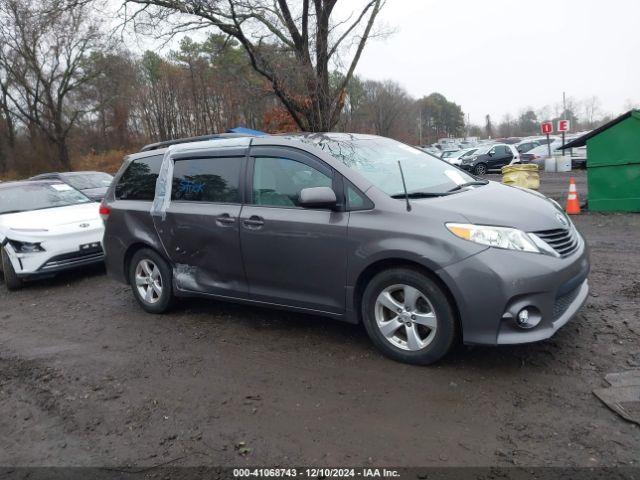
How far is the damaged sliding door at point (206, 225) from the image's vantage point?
4.51 meters

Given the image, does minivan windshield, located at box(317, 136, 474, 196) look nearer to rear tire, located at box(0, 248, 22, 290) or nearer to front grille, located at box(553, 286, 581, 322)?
front grille, located at box(553, 286, 581, 322)

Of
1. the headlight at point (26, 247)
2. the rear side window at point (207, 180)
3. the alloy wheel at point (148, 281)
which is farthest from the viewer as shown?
the headlight at point (26, 247)

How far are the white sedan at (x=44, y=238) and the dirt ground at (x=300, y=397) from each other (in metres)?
2.06

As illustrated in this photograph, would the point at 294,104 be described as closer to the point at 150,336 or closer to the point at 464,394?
the point at 150,336

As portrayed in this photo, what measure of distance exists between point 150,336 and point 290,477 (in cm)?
266

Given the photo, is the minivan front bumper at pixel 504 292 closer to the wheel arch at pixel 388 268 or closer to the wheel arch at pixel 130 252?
the wheel arch at pixel 388 268

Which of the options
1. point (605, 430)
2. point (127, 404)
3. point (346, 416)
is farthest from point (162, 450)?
point (605, 430)

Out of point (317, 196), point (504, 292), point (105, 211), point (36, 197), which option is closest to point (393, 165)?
point (317, 196)

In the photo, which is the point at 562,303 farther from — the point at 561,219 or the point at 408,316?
the point at 408,316

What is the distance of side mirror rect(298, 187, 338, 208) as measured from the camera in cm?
375

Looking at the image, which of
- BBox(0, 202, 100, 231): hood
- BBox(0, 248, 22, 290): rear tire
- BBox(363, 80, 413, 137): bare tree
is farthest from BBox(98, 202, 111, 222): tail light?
BBox(363, 80, 413, 137): bare tree

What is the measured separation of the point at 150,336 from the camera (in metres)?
4.77

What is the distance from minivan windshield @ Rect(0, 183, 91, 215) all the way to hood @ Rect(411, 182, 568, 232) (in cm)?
665

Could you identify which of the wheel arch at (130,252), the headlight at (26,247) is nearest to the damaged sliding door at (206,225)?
the wheel arch at (130,252)
